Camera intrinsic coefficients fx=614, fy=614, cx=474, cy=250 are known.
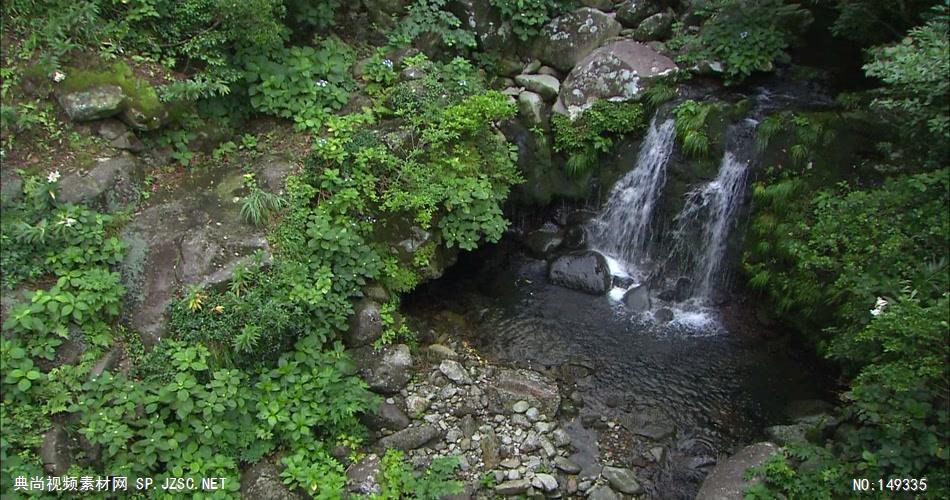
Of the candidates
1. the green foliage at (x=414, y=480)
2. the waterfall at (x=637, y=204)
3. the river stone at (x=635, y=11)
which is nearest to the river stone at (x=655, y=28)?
the river stone at (x=635, y=11)

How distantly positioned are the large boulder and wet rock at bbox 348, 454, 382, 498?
5.92 metres

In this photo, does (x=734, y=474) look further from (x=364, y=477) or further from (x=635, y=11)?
(x=635, y=11)

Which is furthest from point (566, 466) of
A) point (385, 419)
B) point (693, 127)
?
point (693, 127)

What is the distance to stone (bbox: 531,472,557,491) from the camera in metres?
6.27

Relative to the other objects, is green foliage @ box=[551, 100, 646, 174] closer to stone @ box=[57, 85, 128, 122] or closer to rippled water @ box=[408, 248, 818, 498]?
rippled water @ box=[408, 248, 818, 498]

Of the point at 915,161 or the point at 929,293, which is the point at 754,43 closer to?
the point at 915,161

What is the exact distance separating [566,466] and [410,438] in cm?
169

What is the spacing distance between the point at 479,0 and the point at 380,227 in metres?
4.31

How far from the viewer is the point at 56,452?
5352mm

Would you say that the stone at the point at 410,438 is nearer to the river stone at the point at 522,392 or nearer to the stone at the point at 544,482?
the river stone at the point at 522,392

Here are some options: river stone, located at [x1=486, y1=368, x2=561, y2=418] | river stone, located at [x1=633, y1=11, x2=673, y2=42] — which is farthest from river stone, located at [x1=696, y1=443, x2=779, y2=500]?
river stone, located at [x1=633, y1=11, x2=673, y2=42]

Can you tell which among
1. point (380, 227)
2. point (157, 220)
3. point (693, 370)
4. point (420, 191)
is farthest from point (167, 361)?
point (693, 370)

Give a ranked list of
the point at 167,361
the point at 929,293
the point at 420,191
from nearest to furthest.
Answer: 1. the point at 929,293
2. the point at 167,361
3. the point at 420,191

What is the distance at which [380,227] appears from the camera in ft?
24.7
